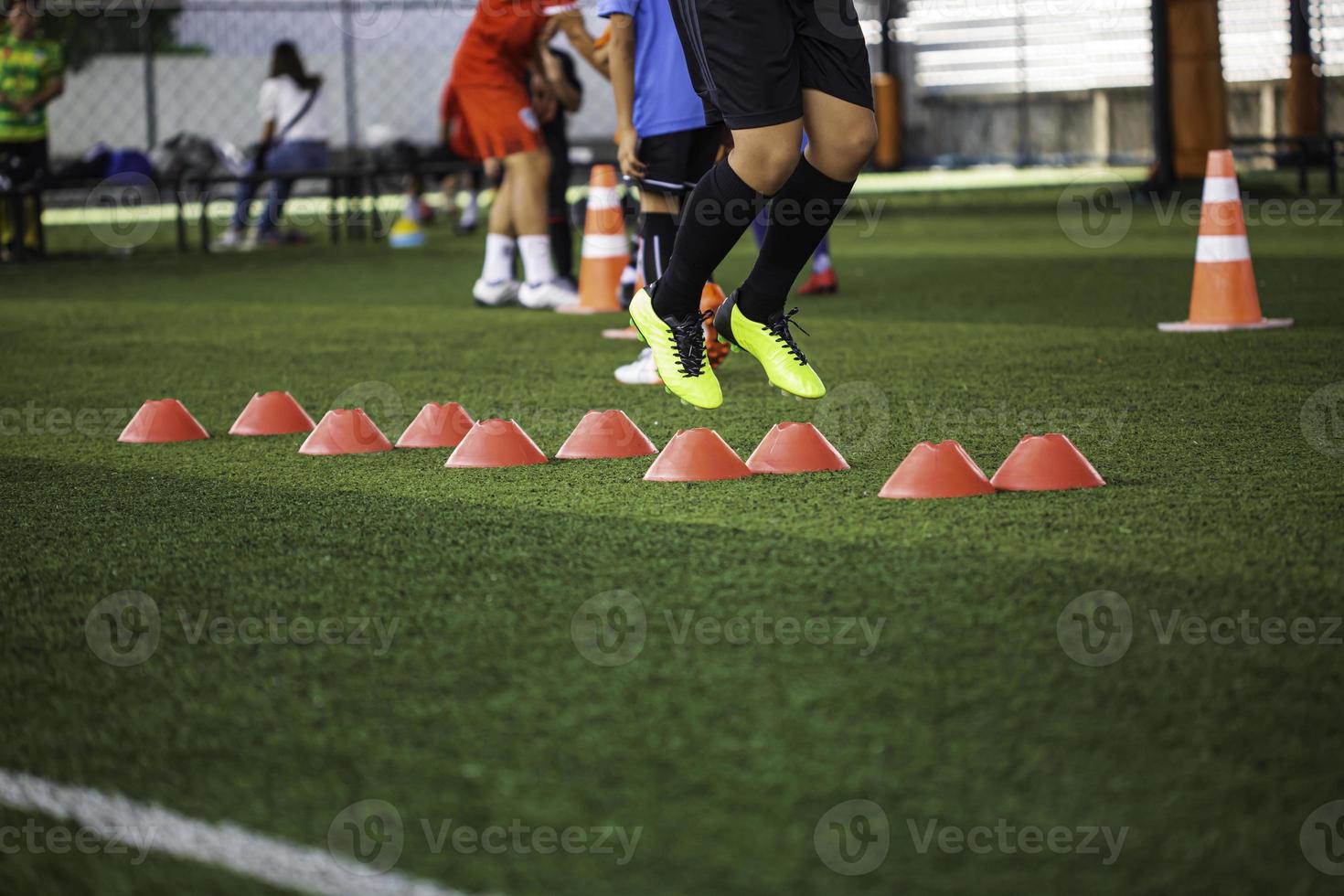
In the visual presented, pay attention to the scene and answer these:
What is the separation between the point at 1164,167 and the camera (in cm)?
1656

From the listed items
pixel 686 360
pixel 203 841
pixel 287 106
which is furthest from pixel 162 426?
pixel 287 106

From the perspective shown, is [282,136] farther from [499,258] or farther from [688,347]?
[688,347]

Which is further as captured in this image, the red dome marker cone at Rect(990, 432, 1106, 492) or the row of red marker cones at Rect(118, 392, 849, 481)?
the row of red marker cones at Rect(118, 392, 849, 481)

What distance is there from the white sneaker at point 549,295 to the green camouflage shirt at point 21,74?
224 inches

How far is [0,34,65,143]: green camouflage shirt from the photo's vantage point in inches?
487

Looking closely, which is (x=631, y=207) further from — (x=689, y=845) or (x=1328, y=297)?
(x=689, y=845)

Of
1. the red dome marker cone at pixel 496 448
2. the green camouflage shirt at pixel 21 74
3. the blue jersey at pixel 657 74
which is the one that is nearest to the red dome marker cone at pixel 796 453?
the red dome marker cone at pixel 496 448

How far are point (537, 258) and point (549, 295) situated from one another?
0.21 meters

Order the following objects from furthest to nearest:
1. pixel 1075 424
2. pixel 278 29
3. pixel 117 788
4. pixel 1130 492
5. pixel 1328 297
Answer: pixel 278 29 < pixel 1328 297 < pixel 1075 424 < pixel 1130 492 < pixel 117 788

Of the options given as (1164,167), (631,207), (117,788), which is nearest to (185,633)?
(117,788)

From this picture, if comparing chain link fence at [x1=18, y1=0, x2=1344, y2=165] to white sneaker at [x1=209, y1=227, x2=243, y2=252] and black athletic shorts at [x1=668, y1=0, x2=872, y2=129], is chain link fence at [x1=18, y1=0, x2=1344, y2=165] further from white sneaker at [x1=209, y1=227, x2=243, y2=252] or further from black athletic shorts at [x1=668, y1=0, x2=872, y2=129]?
black athletic shorts at [x1=668, y1=0, x2=872, y2=129]

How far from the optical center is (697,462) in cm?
377

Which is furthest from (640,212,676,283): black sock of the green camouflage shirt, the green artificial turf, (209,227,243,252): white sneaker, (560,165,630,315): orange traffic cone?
(209,227,243,252): white sneaker

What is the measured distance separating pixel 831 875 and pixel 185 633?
131 centimetres
